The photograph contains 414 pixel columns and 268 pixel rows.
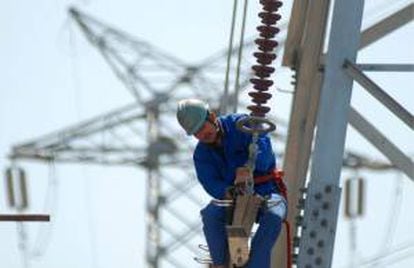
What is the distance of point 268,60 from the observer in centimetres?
1093

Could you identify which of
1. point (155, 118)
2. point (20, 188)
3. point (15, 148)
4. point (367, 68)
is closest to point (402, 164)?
point (367, 68)

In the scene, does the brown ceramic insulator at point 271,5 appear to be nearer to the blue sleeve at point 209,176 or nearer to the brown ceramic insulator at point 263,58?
the brown ceramic insulator at point 263,58

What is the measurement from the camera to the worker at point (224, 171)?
1024cm

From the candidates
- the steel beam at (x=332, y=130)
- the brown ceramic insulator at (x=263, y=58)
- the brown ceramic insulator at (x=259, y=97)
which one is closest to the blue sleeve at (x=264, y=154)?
the brown ceramic insulator at (x=259, y=97)

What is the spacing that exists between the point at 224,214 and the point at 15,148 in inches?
1224

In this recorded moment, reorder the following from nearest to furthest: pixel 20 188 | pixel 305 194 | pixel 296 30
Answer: pixel 305 194, pixel 296 30, pixel 20 188

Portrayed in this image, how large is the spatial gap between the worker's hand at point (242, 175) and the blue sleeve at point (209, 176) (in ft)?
0.66

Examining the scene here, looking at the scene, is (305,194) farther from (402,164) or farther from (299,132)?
(299,132)

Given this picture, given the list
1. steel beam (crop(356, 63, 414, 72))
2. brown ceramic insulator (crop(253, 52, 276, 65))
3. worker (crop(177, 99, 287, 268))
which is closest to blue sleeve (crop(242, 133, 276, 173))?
worker (crop(177, 99, 287, 268))

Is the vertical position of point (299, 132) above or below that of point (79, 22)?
below

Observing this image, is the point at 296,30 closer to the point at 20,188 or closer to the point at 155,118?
the point at 20,188

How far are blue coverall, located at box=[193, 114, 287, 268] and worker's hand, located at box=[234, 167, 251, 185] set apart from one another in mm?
170

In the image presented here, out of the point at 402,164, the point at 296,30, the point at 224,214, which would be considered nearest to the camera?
the point at 224,214

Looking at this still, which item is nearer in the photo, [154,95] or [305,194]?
[305,194]
